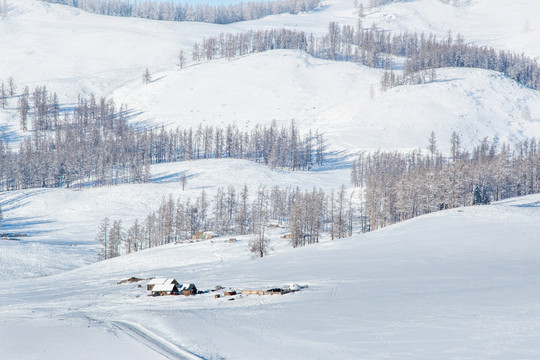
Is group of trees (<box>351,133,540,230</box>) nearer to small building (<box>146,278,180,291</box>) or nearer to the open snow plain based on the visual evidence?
the open snow plain

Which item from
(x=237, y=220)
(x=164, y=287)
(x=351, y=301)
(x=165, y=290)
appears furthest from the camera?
(x=237, y=220)

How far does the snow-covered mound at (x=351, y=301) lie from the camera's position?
73.3ft

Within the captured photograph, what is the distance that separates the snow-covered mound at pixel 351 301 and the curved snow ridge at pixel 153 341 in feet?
0.94

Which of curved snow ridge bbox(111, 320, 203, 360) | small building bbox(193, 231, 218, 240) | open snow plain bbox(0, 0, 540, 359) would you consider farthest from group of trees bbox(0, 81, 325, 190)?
curved snow ridge bbox(111, 320, 203, 360)

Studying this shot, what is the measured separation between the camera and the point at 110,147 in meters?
154

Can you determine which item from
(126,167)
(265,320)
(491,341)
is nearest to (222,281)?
(265,320)

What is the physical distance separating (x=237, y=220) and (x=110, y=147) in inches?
2840

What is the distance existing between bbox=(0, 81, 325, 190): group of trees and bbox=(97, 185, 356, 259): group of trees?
3321 centimetres

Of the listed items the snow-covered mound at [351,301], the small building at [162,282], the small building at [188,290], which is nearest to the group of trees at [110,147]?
the snow-covered mound at [351,301]

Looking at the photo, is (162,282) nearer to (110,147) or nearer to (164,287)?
(164,287)

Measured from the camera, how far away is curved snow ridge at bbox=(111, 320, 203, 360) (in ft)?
70.8

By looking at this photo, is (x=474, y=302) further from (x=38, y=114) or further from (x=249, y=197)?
(x=38, y=114)

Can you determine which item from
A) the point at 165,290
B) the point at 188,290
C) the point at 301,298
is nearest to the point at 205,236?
the point at 165,290

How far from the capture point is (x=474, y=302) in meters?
29.5
